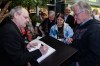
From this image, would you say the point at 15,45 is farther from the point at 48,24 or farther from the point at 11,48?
the point at 48,24

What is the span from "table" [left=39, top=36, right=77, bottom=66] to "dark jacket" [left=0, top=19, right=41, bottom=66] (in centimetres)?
21

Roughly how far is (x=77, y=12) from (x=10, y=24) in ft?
2.83

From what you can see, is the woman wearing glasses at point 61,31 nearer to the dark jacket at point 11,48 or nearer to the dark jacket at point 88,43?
the dark jacket at point 88,43

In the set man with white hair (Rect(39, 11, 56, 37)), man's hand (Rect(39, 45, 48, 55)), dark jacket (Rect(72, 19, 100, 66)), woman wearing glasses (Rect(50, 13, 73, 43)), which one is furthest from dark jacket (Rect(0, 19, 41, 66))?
man with white hair (Rect(39, 11, 56, 37))

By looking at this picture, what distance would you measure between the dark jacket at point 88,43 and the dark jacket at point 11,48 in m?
0.65

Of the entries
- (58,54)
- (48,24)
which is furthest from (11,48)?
(48,24)

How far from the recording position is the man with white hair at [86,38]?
2629mm

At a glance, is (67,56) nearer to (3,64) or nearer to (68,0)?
(3,64)

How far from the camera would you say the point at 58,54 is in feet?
8.75

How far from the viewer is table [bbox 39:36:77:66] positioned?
2.53 m

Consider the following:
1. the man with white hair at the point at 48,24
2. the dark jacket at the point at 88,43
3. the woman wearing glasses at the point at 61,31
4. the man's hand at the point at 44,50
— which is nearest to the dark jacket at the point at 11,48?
the man's hand at the point at 44,50

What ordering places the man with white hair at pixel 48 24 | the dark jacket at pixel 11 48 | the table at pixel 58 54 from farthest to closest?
the man with white hair at pixel 48 24 < the table at pixel 58 54 < the dark jacket at pixel 11 48

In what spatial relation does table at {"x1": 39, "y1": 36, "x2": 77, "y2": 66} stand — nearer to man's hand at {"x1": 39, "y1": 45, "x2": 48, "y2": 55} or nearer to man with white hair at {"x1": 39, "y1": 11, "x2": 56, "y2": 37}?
man's hand at {"x1": 39, "y1": 45, "x2": 48, "y2": 55}

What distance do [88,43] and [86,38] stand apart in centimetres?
7
